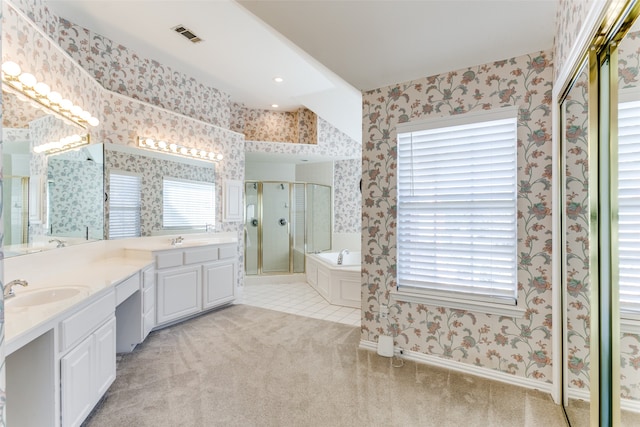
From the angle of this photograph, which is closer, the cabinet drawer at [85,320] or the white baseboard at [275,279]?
the cabinet drawer at [85,320]

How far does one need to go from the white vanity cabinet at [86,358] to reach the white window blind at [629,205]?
7.84 ft

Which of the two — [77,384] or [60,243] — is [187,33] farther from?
[77,384]

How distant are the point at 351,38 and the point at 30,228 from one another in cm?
238

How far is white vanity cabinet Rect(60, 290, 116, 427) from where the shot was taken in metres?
1.64

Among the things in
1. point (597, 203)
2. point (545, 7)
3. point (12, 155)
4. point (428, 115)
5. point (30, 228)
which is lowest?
point (30, 228)

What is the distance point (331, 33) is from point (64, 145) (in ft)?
7.25

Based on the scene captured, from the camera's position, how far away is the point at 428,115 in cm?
259

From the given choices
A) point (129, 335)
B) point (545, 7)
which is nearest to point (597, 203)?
point (545, 7)

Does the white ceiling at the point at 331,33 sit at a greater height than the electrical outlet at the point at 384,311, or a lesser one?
greater

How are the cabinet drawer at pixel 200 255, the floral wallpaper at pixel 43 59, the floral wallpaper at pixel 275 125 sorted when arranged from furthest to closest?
the floral wallpaper at pixel 275 125 < the cabinet drawer at pixel 200 255 < the floral wallpaper at pixel 43 59

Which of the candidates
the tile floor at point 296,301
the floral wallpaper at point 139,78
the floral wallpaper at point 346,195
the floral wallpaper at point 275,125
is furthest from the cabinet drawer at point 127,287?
the floral wallpaper at point 346,195

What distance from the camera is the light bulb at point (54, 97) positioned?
7.86 ft

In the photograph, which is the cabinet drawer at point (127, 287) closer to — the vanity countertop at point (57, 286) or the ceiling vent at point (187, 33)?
the vanity countertop at point (57, 286)

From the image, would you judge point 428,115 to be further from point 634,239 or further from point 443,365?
point 443,365
